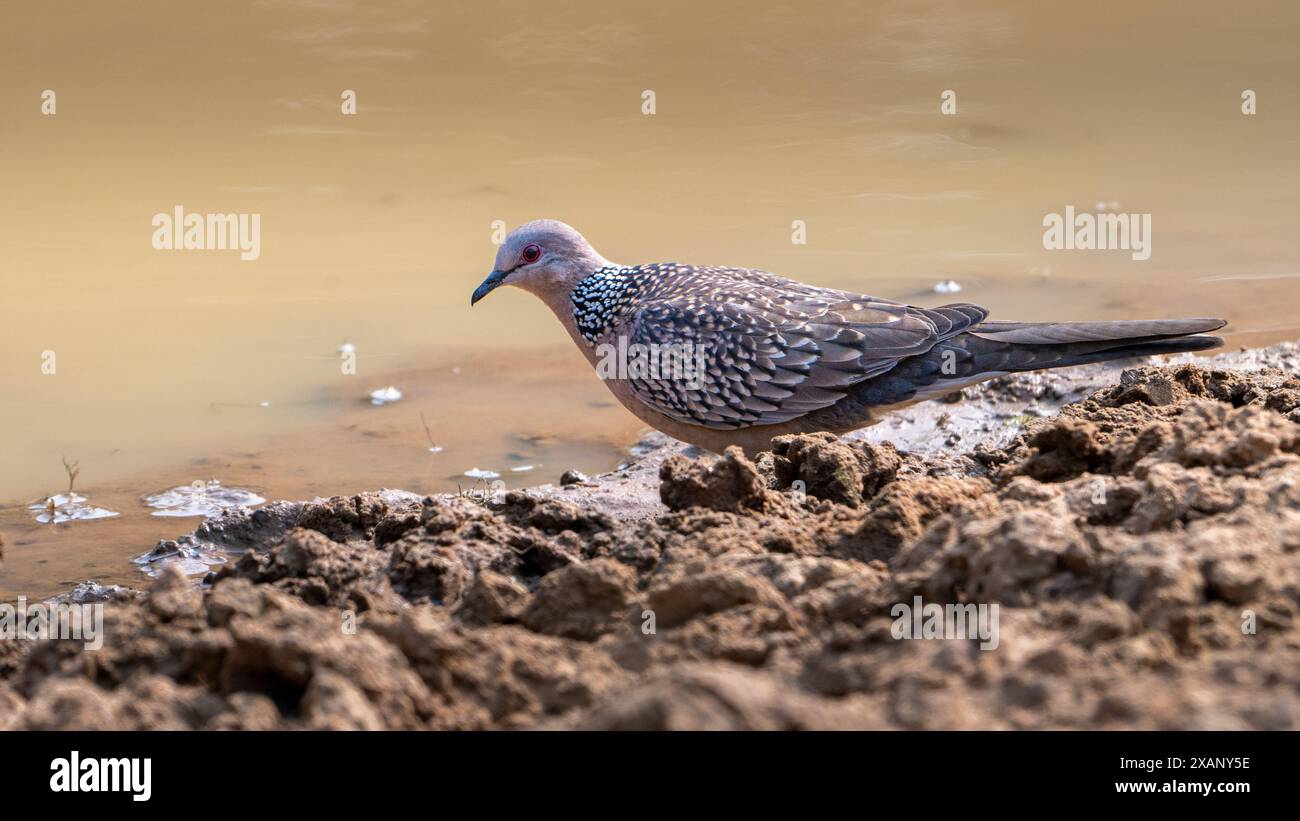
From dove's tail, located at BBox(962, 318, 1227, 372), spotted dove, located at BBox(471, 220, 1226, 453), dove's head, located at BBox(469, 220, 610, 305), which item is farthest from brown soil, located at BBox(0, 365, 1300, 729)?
dove's head, located at BBox(469, 220, 610, 305)

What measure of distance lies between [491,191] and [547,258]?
14.8ft

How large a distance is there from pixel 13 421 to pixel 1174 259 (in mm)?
8110

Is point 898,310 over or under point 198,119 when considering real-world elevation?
under

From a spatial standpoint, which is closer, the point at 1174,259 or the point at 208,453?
the point at 208,453

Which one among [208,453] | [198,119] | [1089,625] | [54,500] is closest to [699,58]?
[198,119]

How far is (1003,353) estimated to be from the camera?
6703 mm

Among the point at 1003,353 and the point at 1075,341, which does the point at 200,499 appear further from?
the point at 1075,341

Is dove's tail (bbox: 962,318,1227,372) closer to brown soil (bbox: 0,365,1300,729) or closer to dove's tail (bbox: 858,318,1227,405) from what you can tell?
dove's tail (bbox: 858,318,1227,405)

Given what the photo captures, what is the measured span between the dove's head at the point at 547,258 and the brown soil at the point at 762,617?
9.13 feet

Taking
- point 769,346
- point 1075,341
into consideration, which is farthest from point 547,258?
point 1075,341
